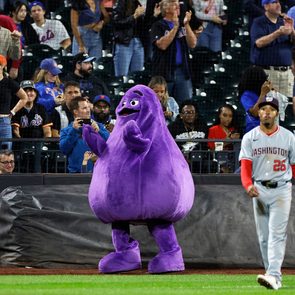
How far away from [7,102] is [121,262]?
11.6 feet

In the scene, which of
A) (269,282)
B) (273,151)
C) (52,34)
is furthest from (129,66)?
(269,282)

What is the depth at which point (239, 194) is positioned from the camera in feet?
40.1

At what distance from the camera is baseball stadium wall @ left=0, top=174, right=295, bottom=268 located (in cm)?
1182

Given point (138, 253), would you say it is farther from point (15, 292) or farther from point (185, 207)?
point (15, 292)

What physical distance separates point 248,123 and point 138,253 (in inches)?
147

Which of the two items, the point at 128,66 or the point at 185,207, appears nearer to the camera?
the point at 185,207

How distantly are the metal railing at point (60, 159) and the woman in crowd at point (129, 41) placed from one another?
9.72 ft

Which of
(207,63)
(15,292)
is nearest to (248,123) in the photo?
(207,63)

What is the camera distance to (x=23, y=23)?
53.2ft

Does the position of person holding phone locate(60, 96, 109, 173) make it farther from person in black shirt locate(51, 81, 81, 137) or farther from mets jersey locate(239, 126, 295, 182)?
mets jersey locate(239, 126, 295, 182)

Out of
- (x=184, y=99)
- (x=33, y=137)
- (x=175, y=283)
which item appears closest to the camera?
(x=175, y=283)

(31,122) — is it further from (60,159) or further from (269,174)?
(269,174)

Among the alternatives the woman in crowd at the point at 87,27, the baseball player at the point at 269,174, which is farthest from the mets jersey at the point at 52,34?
the baseball player at the point at 269,174

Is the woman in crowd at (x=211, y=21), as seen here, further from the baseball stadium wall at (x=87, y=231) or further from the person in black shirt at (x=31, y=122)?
the baseball stadium wall at (x=87, y=231)
